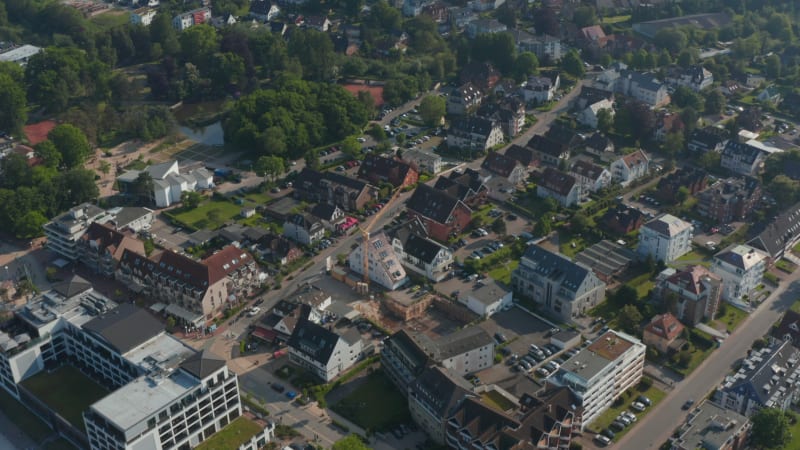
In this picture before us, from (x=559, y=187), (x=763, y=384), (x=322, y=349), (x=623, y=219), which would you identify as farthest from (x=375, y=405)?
(x=559, y=187)

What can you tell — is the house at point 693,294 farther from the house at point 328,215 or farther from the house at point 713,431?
the house at point 328,215

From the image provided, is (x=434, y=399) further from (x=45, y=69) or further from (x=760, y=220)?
(x=45, y=69)

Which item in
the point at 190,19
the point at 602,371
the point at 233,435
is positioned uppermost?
the point at 602,371

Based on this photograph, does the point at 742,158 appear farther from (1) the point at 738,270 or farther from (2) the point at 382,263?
(2) the point at 382,263

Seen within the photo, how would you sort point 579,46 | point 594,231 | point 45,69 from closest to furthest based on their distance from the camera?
1. point 594,231
2. point 45,69
3. point 579,46

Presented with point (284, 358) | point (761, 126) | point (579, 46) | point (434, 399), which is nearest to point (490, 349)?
point (434, 399)

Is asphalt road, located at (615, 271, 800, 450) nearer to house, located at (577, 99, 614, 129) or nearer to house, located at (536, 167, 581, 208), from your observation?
house, located at (536, 167, 581, 208)

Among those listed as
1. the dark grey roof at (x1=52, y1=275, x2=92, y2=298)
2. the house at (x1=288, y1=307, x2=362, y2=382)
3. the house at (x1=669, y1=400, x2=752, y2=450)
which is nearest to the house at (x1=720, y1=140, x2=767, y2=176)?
the house at (x1=669, y1=400, x2=752, y2=450)
